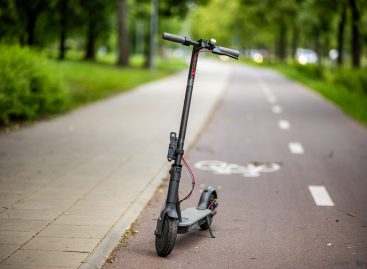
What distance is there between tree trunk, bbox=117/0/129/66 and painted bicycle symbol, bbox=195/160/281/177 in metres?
27.5

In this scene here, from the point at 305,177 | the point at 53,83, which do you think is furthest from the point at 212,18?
the point at 305,177

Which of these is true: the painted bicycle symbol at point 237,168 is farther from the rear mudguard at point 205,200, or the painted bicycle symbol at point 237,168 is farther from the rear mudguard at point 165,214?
the rear mudguard at point 165,214

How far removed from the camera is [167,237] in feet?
17.1

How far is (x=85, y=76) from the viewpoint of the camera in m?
27.3

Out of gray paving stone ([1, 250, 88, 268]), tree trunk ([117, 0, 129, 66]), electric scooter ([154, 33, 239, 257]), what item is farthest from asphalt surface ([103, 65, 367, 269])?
tree trunk ([117, 0, 129, 66])

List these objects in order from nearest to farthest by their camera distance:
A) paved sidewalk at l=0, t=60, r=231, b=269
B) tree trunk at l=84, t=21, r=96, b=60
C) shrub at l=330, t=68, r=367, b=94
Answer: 1. paved sidewalk at l=0, t=60, r=231, b=269
2. shrub at l=330, t=68, r=367, b=94
3. tree trunk at l=84, t=21, r=96, b=60

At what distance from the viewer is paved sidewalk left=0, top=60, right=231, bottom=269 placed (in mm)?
5348

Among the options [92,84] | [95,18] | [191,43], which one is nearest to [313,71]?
[95,18]

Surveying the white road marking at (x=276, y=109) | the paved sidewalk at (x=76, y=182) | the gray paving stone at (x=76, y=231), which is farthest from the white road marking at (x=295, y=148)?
the white road marking at (x=276, y=109)

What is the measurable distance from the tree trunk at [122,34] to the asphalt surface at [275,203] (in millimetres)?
22324

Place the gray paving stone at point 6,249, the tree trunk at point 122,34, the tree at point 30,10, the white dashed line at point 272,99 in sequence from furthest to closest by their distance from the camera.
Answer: the tree trunk at point 122,34 → the tree at point 30,10 → the white dashed line at point 272,99 → the gray paving stone at point 6,249

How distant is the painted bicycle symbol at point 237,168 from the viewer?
9.52 metres

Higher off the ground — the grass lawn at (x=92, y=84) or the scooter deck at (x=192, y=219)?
the scooter deck at (x=192, y=219)

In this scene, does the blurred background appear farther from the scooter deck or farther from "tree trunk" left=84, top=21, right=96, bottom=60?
the scooter deck
